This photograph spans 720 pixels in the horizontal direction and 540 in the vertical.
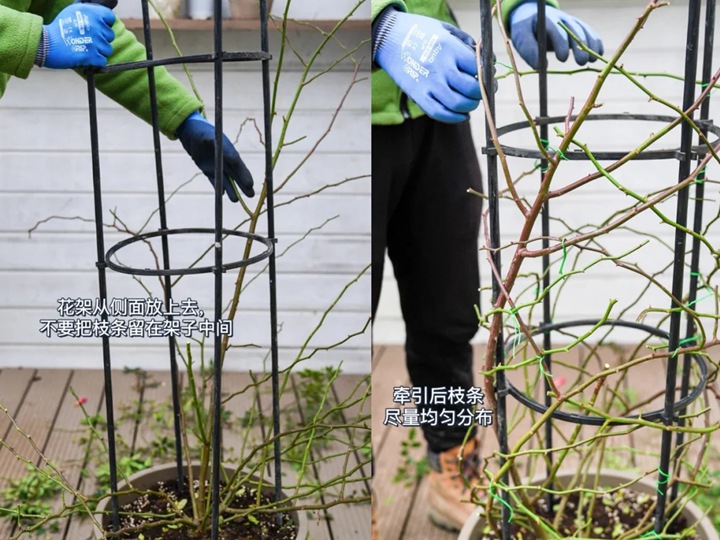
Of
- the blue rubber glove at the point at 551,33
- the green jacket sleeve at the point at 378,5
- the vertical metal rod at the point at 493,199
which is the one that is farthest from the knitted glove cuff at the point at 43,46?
the blue rubber glove at the point at 551,33

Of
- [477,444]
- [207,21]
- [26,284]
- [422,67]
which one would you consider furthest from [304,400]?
[422,67]

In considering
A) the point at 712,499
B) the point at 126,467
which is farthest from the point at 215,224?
the point at 712,499

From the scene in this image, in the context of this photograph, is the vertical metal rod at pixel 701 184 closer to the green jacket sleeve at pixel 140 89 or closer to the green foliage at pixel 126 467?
the green jacket sleeve at pixel 140 89

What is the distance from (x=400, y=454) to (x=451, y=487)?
1.02 feet

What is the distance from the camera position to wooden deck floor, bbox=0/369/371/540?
162 centimetres

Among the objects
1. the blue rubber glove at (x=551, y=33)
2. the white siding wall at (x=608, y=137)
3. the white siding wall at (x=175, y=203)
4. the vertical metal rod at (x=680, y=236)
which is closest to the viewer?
the vertical metal rod at (x=680, y=236)

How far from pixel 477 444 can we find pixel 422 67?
0.83 meters

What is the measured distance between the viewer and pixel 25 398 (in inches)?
81.0

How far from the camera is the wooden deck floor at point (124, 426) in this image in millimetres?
1618

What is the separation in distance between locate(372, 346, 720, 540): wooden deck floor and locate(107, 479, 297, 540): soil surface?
35 cm

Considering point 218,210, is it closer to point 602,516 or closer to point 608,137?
point 602,516

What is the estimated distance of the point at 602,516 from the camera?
1.10 meters

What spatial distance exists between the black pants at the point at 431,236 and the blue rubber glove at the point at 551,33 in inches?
8.6

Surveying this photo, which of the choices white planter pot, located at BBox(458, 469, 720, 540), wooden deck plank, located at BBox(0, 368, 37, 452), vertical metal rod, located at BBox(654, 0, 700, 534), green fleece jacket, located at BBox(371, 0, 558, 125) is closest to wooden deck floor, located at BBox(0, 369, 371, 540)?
wooden deck plank, located at BBox(0, 368, 37, 452)
